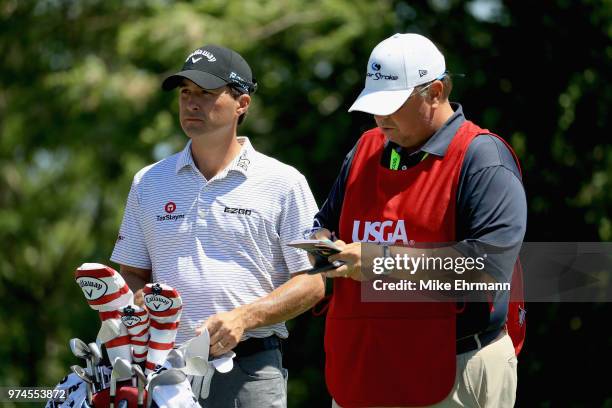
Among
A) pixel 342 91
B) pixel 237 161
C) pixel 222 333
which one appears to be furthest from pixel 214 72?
pixel 342 91

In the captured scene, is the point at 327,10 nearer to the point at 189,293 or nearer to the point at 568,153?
the point at 568,153

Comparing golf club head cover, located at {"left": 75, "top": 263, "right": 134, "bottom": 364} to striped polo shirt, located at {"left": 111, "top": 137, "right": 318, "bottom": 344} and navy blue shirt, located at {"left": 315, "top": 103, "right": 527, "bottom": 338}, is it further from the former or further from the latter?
navy blue shirt, located at {"left": 315, "top": 103, "right": 527, "bottom": 338}

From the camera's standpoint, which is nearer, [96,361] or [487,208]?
[487,208]

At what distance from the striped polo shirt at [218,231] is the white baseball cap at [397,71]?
2.08 ft

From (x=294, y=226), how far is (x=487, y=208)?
A: 937 millimetres

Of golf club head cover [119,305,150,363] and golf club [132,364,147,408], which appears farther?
golf club head cover [119,305,150,363]

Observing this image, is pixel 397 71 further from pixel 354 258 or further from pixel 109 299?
pixel 109 299

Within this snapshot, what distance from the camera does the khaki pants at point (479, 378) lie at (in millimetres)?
3850

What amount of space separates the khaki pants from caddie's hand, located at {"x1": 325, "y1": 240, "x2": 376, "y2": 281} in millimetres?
436

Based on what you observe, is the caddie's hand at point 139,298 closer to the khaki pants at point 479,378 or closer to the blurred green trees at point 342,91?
the khaki pants at point 479,378

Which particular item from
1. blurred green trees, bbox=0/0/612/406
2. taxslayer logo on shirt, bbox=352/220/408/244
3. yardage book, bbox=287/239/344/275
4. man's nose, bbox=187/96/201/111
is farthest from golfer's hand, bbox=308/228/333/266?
blurred green trees, bbox=0/0/612/406

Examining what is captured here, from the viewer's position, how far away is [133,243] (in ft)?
15.1

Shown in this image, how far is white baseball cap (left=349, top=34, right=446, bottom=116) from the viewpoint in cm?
395

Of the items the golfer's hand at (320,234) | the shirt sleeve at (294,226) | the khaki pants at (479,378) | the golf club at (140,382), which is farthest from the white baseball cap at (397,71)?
the golf club at (140,382)
